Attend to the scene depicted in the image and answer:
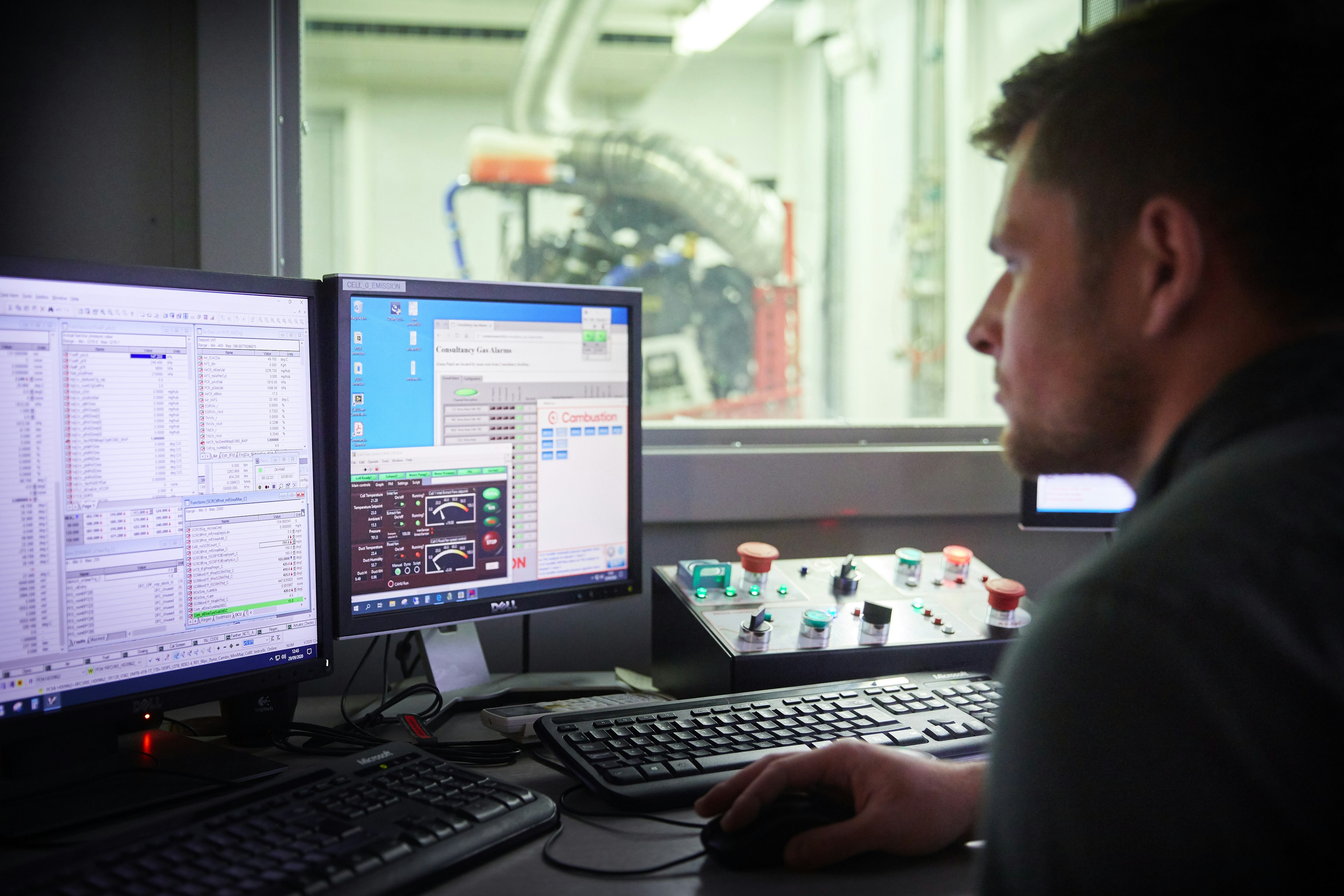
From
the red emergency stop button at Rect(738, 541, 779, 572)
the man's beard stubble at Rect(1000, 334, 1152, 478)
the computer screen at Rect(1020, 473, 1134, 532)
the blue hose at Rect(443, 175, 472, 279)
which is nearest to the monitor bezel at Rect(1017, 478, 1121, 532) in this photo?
the computer screen at Rect(1020, 473, 1134, 532)

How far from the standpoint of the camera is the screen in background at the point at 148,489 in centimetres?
75

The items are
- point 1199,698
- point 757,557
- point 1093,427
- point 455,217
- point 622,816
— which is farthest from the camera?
point 455,217

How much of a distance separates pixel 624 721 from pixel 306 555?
351 millimetres

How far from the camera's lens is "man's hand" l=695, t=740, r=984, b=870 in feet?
2.33

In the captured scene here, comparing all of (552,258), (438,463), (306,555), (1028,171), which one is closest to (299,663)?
(306,555)

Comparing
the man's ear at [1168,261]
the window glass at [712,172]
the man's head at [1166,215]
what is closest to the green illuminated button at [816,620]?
the man's head at [1166,215]

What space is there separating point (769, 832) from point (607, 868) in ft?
0.41

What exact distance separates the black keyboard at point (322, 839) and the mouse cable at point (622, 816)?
4 centimetres

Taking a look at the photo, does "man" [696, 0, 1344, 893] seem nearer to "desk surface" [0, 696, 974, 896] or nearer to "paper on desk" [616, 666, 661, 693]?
"desk surface" [0, 696, 974, 896]

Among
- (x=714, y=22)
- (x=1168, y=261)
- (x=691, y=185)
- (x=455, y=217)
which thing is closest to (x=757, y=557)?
(x=1168, y=261)

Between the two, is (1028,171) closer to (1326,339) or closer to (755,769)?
(1326,339)

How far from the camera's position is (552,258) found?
13.2 feet

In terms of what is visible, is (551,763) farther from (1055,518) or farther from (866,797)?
(1055,518)

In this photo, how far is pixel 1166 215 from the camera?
1.89 ft
